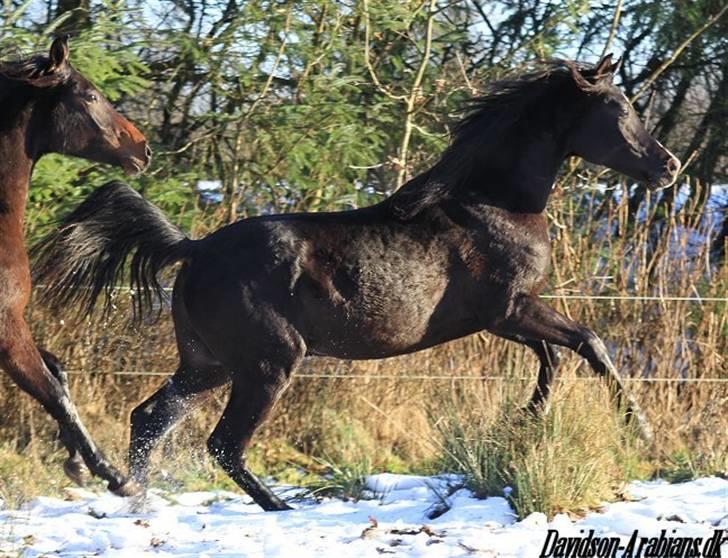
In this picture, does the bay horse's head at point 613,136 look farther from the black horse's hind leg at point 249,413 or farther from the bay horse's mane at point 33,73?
the bay horse's mane at point 33,73

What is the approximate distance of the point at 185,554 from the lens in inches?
170

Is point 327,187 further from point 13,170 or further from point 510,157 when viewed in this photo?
point 13,170

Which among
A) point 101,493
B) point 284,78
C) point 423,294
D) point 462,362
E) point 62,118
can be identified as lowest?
point 101,493

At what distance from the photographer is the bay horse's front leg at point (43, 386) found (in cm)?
495

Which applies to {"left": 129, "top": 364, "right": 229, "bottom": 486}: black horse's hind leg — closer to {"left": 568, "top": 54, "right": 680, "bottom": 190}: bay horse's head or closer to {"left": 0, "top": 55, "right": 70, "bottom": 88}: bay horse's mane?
{"left": 0, "top": 55, "right": 70, "bottom": 88}: bay horse's mane

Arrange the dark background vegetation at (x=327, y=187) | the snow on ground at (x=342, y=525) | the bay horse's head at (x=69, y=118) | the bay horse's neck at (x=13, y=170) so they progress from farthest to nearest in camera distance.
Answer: the dark background vegetation at (x=327, y=187)
the bay horse's head at (x=69, y=118)
the bay horse's neck at (x=13, y=170)
the snow on ground at (x=342, y=525)

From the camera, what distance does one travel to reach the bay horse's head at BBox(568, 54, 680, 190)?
5.72 m

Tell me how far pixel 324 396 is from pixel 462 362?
0.89m

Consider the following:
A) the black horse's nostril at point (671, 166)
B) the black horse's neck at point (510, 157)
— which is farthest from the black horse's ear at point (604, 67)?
the black horse's nostril at point (671, 166)

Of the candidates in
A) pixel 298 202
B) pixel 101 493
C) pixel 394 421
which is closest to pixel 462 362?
pixel 394 421

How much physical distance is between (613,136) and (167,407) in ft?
7.97

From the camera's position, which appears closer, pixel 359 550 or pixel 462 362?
pixel 359 550

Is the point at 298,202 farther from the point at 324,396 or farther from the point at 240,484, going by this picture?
the point at 240,484

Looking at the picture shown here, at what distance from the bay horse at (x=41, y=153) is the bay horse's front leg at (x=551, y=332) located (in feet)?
5.99
